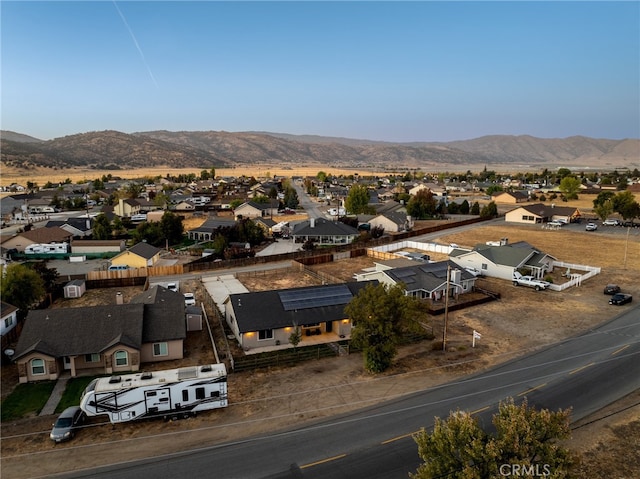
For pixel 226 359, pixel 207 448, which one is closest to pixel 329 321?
pixel 226 359

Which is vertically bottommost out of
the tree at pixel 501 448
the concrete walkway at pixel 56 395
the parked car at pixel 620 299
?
the concrete walkway at pixel 56 395

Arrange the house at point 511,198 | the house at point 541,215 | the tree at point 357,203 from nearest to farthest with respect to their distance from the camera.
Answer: the house at point 541,215 < the tree at point 357,203 < the house at point 511,198

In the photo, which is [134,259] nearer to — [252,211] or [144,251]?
[144,251]

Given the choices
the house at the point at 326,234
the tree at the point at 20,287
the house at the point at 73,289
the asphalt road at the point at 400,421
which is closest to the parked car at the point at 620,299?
the asphalt road at the point at 400,421

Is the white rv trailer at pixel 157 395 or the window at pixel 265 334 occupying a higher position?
the white rv trailer at pixel 157 395

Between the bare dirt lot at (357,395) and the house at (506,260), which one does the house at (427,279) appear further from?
the house at (506,260)

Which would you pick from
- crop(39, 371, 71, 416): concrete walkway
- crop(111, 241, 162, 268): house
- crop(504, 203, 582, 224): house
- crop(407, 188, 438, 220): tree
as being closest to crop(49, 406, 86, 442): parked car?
crop(39, 371, 71, 416): concrete walkway
